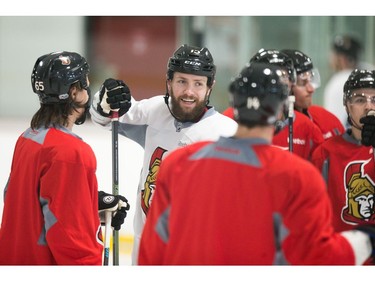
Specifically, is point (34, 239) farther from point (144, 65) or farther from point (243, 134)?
point (144, 65)

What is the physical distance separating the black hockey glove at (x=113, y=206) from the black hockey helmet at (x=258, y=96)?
40.0 inches

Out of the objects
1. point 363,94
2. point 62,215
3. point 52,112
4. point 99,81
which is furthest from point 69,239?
point 99,81

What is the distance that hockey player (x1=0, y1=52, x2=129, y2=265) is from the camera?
261 centimetres

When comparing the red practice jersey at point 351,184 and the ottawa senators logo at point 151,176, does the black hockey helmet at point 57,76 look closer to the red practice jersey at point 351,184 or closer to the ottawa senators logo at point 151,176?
the ottawa senators logo at point 151,176

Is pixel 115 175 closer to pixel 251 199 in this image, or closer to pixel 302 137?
pixel 302 137

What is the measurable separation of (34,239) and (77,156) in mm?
297

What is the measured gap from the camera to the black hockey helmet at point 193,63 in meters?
3.08

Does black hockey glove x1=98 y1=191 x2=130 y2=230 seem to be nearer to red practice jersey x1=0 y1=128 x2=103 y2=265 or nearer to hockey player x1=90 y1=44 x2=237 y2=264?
hockey player x1=90 y1=44 x2=237 y2=264

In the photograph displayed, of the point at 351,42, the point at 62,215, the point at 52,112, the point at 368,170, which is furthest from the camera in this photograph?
the point at 351,42

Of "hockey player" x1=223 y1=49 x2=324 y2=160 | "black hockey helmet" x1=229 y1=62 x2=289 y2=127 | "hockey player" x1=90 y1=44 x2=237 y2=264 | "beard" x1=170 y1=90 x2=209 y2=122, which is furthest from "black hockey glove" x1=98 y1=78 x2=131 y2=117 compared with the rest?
Result: "black hockey helmet" x1=229 y1=62 x2=289 y2=127

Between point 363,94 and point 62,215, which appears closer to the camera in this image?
point 62,215

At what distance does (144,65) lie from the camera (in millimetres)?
9859

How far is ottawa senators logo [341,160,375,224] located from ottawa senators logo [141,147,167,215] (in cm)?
68

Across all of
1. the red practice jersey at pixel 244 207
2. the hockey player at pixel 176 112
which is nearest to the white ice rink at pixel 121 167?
the hockey player at pixel 176 112
